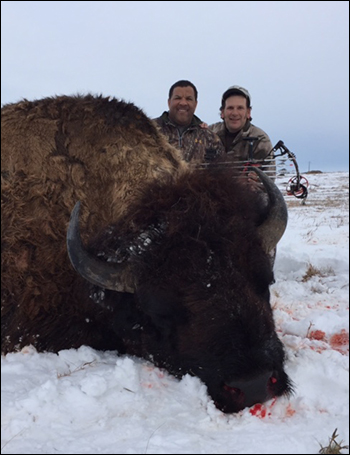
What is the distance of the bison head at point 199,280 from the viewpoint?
2.28m

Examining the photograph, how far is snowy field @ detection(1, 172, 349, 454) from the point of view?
6.31 ft

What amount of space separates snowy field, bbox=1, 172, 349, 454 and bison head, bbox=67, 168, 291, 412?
12 cm

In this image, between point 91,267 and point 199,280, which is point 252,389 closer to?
point 199,280

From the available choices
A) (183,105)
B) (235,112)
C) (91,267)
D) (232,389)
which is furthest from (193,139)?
(232,389)

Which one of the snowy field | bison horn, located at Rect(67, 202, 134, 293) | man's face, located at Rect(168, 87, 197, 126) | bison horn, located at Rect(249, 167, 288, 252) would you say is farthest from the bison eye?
man's face, located at Rect(168, 87, 197, 126)

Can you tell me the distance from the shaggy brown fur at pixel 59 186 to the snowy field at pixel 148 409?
360 mm

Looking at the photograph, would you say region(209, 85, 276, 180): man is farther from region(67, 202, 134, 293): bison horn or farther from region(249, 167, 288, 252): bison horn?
region(67, 202, 134, 293): bison horn

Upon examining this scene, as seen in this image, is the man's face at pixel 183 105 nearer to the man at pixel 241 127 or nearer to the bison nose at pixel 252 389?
the man at pixel 241 127

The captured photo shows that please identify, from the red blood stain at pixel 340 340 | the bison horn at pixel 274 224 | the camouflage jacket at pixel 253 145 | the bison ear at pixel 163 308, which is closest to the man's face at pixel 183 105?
the camouflage jacket at pixel 253 145

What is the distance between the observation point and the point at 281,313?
3.83 metres

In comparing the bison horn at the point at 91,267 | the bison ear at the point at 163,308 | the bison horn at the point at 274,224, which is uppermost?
the bison horn at the point at 274,224

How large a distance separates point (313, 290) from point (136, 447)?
3.40 meters

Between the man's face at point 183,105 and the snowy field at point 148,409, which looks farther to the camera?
the man's face at point 183,105

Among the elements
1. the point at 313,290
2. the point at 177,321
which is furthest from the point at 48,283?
the point at 313,290
